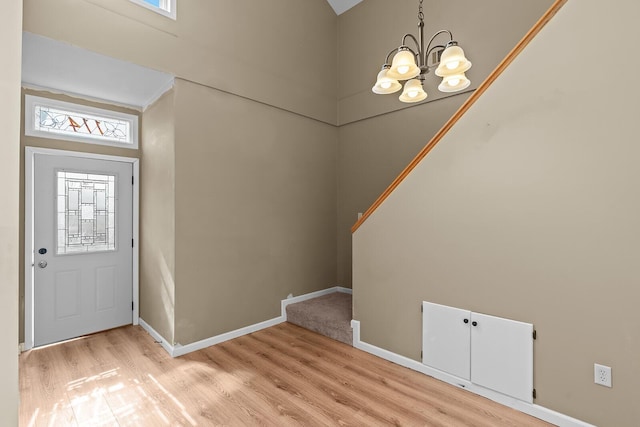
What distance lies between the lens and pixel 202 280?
11.2 feet

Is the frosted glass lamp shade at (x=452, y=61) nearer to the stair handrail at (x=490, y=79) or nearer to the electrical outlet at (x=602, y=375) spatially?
the stair handrail at (x=490, y=79)

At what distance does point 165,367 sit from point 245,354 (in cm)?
75

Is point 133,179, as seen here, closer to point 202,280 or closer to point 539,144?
point 202,280

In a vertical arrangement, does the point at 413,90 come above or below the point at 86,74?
below

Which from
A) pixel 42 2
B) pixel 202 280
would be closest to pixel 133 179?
pixel 202 280

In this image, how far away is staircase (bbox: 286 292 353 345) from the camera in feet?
11.6

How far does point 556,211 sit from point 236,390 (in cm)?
282

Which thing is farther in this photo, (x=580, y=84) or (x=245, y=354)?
(x=245, y=354)

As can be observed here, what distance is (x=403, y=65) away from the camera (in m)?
2.35

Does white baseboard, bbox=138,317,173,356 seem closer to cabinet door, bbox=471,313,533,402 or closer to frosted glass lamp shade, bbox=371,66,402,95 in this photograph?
cabinet door, bbox=471,313,533,402

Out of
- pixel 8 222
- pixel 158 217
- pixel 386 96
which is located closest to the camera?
pixel 8 222

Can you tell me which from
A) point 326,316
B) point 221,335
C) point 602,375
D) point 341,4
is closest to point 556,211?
point 602,375

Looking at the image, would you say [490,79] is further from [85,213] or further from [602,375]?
[85,213]

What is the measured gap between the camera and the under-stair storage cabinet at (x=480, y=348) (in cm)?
228
